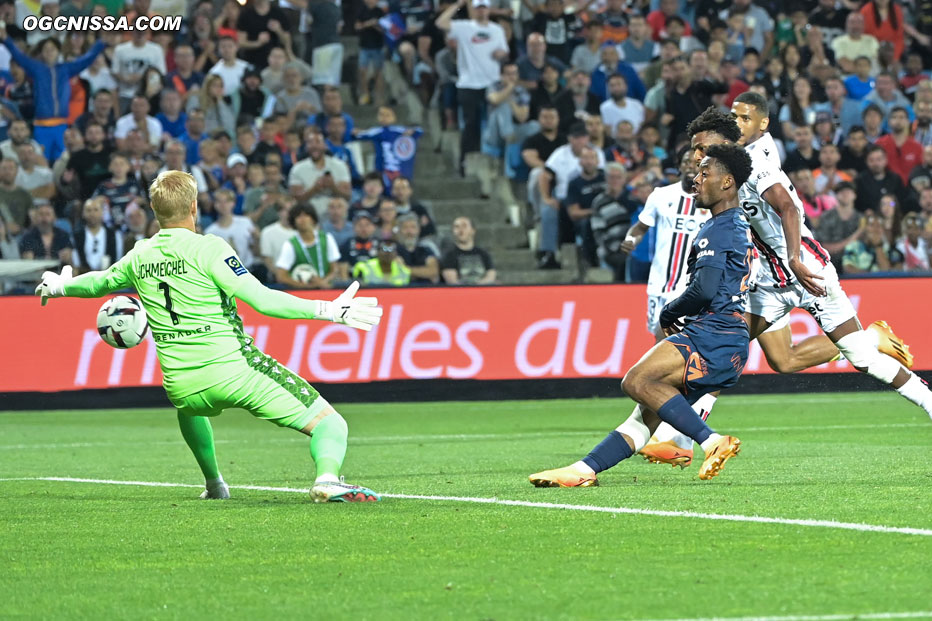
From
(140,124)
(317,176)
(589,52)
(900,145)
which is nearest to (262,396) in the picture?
(317,176)

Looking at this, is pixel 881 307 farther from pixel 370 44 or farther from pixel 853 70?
pixel 370 44

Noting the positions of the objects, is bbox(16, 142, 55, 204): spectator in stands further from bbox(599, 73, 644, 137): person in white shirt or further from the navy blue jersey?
the navy blue jersey

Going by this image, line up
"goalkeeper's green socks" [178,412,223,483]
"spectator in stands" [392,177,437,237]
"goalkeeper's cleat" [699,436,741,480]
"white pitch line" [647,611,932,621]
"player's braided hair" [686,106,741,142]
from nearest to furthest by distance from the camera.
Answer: "white pitch line" [647,611,932,621] → "goalkeeper's cleat" [699,436,741,480] → "goalkeeper's green socks" [178,412,223,483] → "player's braided hair" [686,106,741,142] → "spectator in stands" [392,177,437,237]

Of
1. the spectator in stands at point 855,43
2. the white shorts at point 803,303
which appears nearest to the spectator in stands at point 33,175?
the spectator in stands at point 855,43

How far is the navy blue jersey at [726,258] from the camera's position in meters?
8.43

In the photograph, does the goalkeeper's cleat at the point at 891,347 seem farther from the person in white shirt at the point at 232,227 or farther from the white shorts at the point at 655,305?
the person in white shirt at the point at 232,227

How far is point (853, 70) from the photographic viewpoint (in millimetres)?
23688

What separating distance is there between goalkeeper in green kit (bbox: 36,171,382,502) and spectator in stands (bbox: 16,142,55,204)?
12864 mm

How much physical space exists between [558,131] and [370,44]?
3.37m

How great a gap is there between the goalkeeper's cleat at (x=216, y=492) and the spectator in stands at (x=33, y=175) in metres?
12.7

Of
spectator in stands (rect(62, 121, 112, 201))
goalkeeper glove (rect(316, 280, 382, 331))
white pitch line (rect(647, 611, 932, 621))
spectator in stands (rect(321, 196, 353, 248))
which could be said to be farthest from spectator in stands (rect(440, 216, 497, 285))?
white pitch line (rect(647, 611, 932, 621))

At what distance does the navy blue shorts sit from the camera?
8.43 metres

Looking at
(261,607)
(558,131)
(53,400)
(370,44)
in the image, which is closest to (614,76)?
(558,131)

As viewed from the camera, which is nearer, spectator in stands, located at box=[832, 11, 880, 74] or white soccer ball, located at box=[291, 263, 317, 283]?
white soccer ball, located at box=[291, 263, 317, 283]
